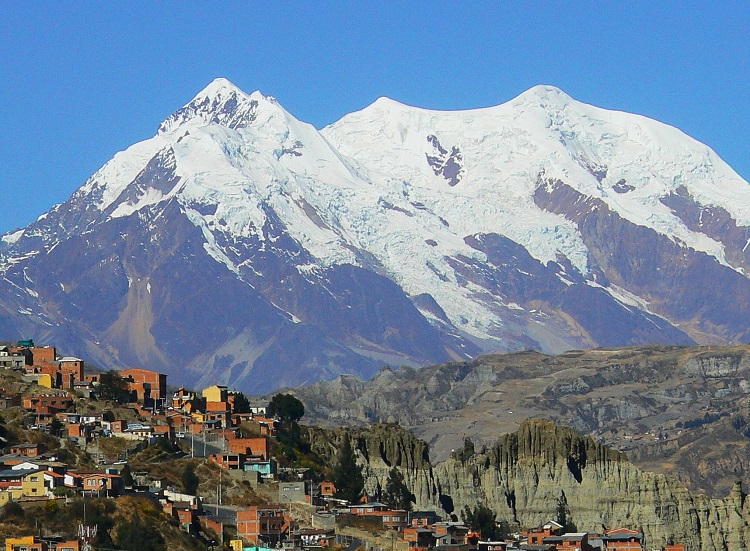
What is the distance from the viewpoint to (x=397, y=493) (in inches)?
6211

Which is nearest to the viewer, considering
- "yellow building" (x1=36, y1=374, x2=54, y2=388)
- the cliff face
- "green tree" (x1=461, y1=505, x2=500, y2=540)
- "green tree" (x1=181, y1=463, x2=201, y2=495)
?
"green tree" (x1=181, y1=463, x2=201, y2=495)

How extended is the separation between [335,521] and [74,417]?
2232 centimetres

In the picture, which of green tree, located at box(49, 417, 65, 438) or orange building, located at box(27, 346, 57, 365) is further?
orange building, located at box(27, 346, 57, 365)

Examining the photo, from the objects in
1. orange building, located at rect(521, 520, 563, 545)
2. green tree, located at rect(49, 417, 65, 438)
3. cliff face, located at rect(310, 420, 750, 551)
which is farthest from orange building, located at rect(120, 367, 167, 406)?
orange building, located at rect(521, 520, 563, 545)

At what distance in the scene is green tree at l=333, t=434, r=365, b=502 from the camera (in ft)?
488

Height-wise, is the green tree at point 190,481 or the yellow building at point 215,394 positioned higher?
the yellow building at point 215,394

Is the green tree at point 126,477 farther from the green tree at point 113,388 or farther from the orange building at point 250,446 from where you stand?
the green tree at point 113,388

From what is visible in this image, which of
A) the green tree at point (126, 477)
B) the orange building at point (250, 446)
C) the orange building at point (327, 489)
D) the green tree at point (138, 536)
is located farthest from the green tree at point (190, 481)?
the green tree at point (138, 536)

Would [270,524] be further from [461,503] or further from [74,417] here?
[461,503]

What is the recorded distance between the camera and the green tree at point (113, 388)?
16262cm

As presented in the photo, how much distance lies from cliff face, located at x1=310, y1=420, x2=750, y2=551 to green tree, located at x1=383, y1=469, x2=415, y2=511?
1259 millimetres

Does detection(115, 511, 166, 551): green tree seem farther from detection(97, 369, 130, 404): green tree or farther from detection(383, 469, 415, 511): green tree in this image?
detection(97, 369, 130, 404): green tree

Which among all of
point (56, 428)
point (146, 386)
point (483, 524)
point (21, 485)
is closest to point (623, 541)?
point (483, 524)

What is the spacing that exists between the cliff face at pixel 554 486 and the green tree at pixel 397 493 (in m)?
1.26
